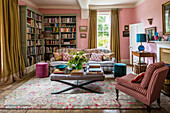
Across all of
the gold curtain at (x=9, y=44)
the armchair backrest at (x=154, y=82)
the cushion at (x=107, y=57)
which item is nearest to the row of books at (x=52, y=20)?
the gold curtain at (x=9, y=44)

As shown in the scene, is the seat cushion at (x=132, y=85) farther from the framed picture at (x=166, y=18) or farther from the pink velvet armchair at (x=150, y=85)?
the framed picture at (x=166, y=18)

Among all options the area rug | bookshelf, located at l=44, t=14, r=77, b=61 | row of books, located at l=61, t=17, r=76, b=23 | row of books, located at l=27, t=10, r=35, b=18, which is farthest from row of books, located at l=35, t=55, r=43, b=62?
the area rug

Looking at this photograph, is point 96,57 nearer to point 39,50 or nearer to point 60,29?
point 60,29

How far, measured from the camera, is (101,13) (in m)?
7.06

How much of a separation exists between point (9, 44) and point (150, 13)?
519 centimetres

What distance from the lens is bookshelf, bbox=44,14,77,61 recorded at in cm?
664

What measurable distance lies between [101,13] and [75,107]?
5806 mm

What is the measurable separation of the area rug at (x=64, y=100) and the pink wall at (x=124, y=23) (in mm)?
4099

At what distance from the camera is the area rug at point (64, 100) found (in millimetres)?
2428

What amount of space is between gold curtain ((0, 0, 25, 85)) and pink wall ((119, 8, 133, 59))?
4979 millimetres

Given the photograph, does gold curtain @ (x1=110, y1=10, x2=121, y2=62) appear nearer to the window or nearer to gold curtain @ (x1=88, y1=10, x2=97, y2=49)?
the window

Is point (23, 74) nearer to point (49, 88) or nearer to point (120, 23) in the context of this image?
point (49, 88)

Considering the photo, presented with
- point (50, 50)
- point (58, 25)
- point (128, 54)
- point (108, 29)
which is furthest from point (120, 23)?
point (50, 50)

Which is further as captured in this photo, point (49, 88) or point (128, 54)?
point (128, 54)
